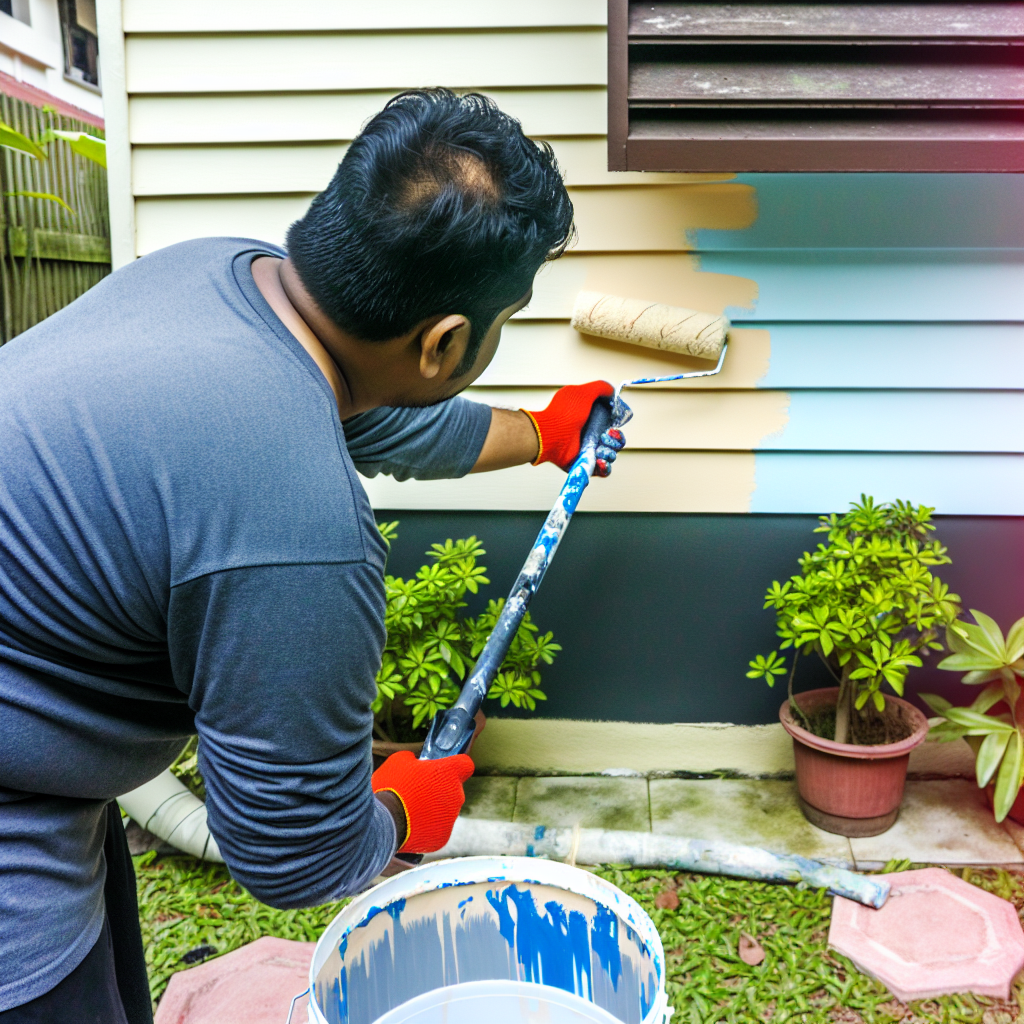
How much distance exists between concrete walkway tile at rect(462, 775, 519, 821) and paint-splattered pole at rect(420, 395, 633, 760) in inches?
30.9

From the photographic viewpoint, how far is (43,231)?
383 centimetres

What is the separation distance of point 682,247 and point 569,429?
68cm

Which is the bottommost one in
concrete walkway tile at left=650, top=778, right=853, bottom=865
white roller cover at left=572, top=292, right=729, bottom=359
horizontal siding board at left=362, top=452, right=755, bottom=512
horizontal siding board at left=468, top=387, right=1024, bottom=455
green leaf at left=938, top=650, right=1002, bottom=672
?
concrete walkway tile at left=650, top=778, right=853, bottom=865

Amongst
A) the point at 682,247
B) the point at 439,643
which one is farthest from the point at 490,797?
the point at 682,247

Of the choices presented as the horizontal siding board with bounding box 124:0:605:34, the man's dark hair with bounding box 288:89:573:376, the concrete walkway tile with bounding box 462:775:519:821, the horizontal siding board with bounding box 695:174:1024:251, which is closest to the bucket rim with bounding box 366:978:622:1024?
the concrete walkway tile with bounding box 462:775:519:821

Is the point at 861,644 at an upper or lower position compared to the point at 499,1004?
upper

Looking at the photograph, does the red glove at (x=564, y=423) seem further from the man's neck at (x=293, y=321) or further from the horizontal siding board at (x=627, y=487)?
the man's neck at (x=293, y=321)

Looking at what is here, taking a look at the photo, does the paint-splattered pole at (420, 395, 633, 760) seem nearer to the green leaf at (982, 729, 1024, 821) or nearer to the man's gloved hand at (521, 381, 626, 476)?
the man's gloved hand at (521, 381, 626, 476)

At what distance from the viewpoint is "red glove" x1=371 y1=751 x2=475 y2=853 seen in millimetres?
1319

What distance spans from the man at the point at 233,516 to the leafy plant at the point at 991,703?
1817mm

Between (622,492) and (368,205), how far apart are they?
1.71 m

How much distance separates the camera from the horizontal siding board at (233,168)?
7.78 feet

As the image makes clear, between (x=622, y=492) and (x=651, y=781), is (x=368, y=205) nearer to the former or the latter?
(x=622, y=492)

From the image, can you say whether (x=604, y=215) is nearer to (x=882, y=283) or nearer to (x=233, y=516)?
(x=882, y=283)
